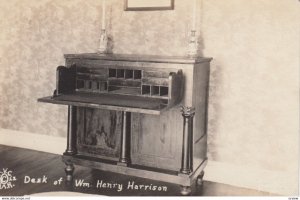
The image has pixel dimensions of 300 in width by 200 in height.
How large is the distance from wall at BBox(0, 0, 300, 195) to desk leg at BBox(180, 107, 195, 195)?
531 millimetres

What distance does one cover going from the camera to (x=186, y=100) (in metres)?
2.98

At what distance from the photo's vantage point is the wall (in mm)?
3156

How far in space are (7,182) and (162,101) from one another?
5.20ft

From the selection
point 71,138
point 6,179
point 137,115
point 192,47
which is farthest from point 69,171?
point 192,47

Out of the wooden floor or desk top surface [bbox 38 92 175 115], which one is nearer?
desk top surface [bbox 38 92 175 115]

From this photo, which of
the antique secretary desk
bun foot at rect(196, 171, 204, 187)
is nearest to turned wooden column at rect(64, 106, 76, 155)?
the antique secretary desk

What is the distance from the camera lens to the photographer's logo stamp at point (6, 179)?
3273mm

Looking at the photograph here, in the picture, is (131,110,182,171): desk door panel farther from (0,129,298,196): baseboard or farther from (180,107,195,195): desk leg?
(0,129,298,196): baseboard

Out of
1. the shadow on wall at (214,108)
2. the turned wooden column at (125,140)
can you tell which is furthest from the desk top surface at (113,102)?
the shadow on wall at (214,108)

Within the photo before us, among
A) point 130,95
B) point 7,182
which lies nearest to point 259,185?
point 130,95

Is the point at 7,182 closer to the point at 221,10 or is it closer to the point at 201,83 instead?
the point at 201,83

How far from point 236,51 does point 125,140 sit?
1.24m

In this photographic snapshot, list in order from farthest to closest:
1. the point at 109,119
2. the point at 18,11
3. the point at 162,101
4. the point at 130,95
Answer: the point at 18,11 < the point at 109,119 < the point at 130,95 < the point at 162,101

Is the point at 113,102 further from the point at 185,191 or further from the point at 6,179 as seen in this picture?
the point at 6,179
